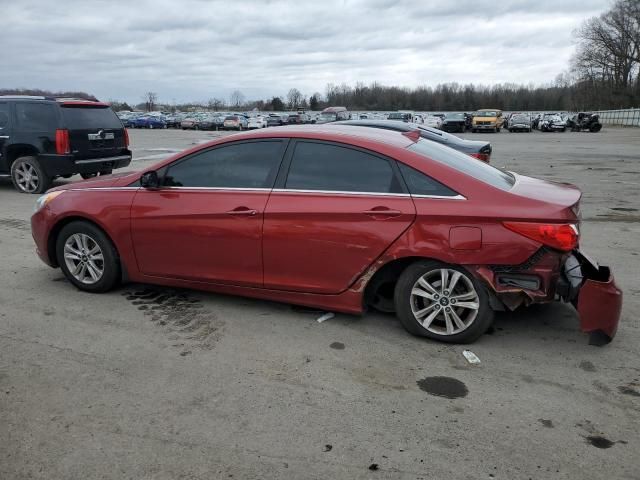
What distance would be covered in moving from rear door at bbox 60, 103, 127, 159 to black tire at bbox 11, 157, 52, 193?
2.66 feet

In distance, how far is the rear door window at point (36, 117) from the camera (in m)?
10.9

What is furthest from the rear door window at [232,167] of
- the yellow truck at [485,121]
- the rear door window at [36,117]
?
the yellow truck at [485,121]

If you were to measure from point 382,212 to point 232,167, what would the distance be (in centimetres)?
137

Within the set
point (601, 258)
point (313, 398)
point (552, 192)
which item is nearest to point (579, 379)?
point (552, 192)

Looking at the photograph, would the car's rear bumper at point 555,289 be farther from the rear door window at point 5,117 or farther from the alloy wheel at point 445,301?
the rear door window at point 5,117

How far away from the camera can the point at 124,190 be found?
197 inches

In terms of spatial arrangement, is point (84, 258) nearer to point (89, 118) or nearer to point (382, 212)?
point (382, 212)

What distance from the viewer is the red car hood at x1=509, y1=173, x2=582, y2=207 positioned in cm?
403

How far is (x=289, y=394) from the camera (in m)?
3.46

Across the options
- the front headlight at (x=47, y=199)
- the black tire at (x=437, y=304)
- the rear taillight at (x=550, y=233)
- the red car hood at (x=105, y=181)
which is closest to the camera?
the rear taillight at (x=550, y=233)

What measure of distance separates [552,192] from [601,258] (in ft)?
8.67

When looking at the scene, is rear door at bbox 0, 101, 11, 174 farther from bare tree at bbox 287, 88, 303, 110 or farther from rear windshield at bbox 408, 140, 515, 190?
bare tree at bbox 287, 88, 303, 110

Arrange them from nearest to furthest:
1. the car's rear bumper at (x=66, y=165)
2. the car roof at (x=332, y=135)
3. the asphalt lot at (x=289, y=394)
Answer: the asphalt lot at (x=289, y=394)
the car roof at (x=332, y=135)
the car's rear bumper at (x=66, y=165)

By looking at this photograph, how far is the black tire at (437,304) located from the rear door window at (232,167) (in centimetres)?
133
